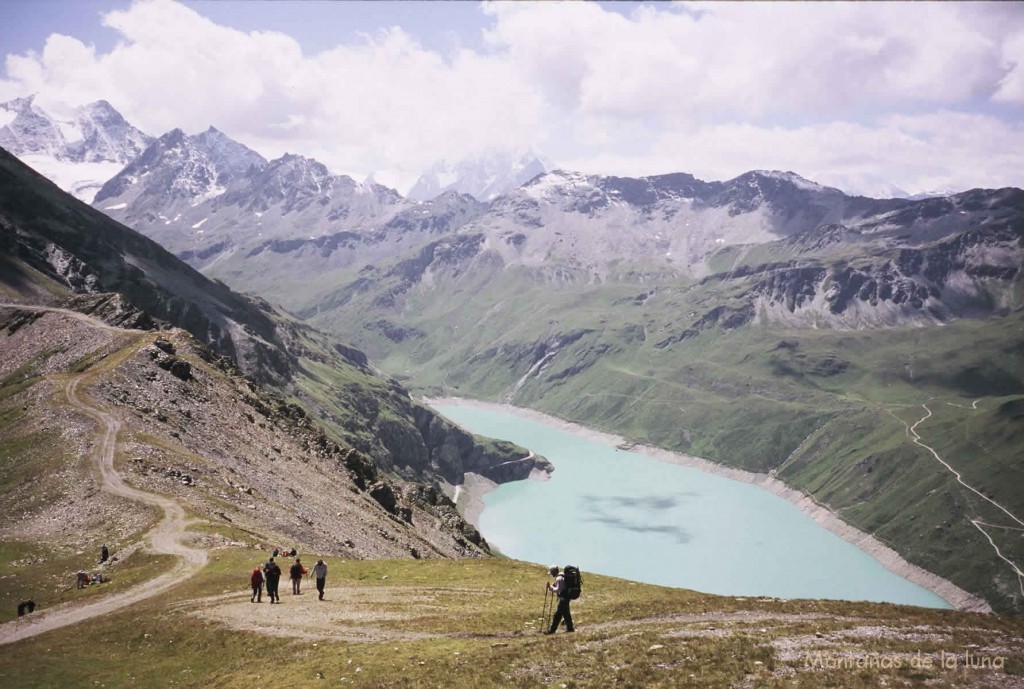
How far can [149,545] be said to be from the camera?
52.8 m

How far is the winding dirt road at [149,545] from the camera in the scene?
41.5 meters

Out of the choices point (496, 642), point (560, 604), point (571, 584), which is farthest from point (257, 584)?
point (571, 584)

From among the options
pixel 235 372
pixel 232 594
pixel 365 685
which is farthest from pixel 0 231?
pixel 365 685

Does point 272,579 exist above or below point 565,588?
below

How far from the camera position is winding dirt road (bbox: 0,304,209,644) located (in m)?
41.5

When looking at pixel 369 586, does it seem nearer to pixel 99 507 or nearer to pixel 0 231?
pixel 99 507

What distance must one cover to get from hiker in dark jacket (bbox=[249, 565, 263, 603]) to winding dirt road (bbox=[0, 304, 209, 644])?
8913mm

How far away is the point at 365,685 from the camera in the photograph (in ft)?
85.4

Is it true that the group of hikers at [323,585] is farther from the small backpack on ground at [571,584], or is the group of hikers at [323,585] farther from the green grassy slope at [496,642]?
the green grassy slope at [496,642]

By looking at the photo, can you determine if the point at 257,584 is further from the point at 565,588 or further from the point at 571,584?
the point at 571,584

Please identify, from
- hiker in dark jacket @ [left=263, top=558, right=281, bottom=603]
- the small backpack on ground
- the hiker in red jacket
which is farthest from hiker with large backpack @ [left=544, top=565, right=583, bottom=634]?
the hiker in red jacket

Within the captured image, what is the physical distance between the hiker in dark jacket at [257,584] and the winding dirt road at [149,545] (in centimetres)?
891

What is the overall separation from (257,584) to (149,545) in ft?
61.8

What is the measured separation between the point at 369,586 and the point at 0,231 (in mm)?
215171
